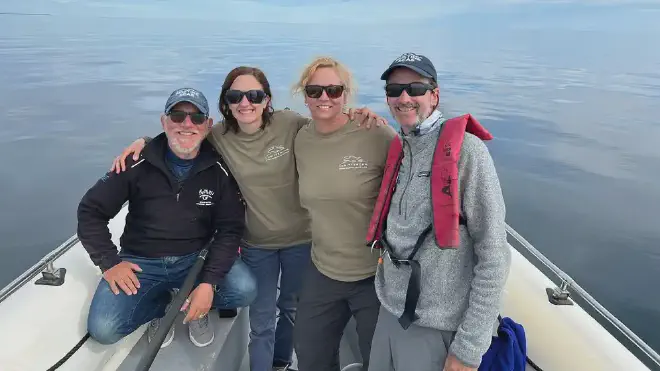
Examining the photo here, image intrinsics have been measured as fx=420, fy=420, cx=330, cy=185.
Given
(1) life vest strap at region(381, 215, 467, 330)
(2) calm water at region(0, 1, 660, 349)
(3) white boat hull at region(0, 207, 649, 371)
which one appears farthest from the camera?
(2) calm water at region(0, 1, 660, 349)

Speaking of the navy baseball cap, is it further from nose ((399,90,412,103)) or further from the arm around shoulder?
the arm around shoulder

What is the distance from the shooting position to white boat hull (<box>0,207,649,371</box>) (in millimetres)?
1779

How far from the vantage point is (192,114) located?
1973 mm

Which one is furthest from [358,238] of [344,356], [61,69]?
[61,69]


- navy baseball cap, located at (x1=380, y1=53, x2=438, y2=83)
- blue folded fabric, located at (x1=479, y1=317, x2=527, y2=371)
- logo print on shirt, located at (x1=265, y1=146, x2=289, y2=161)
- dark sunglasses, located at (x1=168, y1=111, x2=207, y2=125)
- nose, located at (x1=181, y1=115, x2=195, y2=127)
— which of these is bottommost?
blue folded fabric, located at (x1=479, y1=317, x2=527, y2=371)

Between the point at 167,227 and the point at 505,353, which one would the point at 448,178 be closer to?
the point at 505,353

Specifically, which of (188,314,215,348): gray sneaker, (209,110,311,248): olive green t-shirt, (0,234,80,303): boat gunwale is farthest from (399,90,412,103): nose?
(0,234,80,303): boat gunwale

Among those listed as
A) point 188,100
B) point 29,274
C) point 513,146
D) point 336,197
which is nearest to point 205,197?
point 188,100

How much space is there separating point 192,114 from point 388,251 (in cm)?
112

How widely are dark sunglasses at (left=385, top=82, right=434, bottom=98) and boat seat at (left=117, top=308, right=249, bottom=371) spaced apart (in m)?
1.68

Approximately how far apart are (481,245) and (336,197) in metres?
0.68

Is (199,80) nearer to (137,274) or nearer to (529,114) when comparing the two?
(529,114)

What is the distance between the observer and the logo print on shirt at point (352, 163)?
1.79 m

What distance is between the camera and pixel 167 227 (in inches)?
81.8
